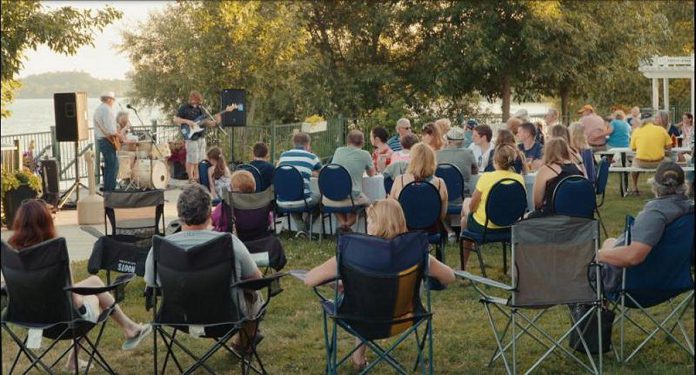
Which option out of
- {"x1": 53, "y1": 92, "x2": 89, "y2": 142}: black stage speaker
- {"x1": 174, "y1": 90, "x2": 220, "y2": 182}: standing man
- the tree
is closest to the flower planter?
the tree

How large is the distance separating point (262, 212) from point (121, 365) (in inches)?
102

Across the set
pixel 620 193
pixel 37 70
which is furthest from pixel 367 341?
pixel 620 193

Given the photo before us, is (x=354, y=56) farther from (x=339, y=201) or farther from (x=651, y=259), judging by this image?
(x=651, y=259)

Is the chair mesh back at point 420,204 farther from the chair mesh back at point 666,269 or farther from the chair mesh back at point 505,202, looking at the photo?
the chair mesh back at point 666,269

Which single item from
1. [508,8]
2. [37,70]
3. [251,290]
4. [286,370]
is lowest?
[286,370]

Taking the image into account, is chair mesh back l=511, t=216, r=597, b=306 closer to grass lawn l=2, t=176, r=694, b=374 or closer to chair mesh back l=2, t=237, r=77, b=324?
grass lawn l=2, t=176, r=694, b=374

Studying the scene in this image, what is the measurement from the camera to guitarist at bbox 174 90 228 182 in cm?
1670

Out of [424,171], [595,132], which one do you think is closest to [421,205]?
[424,171]

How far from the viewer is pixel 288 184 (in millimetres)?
10492

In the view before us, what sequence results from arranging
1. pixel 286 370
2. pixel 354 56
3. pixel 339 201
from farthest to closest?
pixel 354 56 → pixel 339 201 → pixel 286 370

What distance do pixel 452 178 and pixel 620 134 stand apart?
7951mm

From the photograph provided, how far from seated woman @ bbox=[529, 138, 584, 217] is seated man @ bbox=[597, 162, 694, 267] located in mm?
2513

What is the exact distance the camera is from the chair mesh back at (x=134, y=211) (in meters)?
7.78

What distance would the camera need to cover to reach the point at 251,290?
215 inches
